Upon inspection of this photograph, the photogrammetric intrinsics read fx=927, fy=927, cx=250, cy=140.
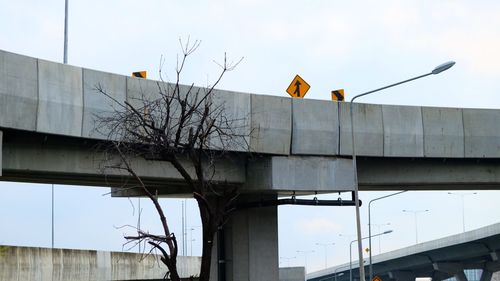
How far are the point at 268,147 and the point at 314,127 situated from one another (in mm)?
1666

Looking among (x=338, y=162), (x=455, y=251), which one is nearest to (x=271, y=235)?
(x=338, y=162)

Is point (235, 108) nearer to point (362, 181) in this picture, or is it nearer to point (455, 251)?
point (362, 181)

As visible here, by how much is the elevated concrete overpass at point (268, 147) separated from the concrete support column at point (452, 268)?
67880mm

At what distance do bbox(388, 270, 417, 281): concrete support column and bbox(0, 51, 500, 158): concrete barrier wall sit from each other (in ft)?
279

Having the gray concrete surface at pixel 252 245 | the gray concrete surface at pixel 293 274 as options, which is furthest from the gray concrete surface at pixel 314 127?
the gray concrete surface at pixel 293 274

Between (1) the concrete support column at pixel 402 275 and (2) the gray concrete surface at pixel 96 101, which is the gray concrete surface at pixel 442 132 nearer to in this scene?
(2) the gray concrete surface at pixel 96 101

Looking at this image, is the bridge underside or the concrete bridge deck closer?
the concrete bridge deck

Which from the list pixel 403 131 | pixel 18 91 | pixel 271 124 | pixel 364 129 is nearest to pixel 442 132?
pixel 403 131

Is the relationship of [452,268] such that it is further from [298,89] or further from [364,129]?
[298,89]

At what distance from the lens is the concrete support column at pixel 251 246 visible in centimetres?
2925

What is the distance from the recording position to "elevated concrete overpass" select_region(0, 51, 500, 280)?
2212cm

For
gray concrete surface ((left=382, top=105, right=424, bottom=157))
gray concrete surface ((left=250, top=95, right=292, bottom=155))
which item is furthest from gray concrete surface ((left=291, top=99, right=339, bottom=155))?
gray concrete surface ((left=382, top=105, right=424, bottom=157))

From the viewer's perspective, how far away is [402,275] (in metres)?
114

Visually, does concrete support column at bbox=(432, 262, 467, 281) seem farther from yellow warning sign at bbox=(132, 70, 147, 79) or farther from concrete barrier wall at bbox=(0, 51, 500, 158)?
yellow warning sign at bbox=(132, 70, 147, 79)
